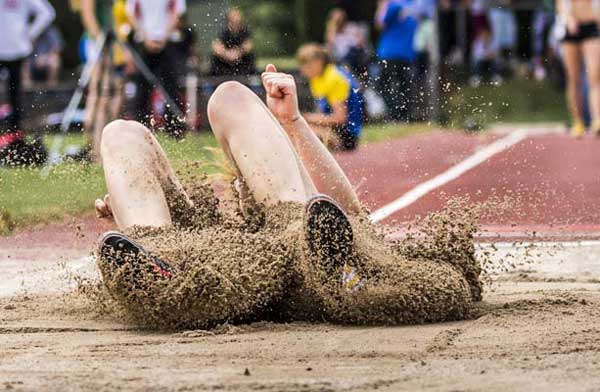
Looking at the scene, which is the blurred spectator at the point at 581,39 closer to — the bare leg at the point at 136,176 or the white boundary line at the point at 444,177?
the white boundary line at the point at 444,177

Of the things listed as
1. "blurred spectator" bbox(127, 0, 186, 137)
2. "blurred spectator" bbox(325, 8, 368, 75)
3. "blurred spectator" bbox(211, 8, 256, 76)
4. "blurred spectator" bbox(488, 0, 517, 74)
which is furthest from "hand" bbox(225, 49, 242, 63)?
"blurred spectator" bbox(488, 0, 517, 74)

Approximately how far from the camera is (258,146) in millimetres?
5367

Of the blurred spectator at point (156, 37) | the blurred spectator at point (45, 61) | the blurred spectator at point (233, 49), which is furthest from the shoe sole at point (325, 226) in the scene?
the blurred spectator at point (45, 61)

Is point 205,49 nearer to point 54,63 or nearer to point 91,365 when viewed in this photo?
point 54,63

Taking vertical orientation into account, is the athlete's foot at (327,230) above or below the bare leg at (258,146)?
below

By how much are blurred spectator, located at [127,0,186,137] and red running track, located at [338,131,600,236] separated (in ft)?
8.59

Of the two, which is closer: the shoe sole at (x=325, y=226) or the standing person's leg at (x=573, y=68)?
the shoe sole at (x=325, y=226)

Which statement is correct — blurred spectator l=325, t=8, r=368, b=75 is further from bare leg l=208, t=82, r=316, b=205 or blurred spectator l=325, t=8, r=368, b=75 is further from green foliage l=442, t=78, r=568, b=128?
bare leg l=208, t=82, r=316, b=205

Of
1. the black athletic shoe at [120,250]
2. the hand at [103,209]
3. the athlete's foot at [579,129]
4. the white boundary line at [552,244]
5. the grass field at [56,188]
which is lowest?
the athlete's foot at [579,129]

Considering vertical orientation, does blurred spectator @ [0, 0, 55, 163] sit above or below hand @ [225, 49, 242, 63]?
above

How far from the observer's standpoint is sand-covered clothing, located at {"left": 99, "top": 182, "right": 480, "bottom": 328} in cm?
481

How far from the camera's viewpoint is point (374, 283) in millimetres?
4969

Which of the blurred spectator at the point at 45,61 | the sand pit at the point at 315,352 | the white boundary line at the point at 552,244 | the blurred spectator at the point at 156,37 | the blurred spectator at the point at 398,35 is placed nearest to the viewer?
the sand pit at the point at 315,352

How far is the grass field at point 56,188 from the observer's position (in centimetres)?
725
